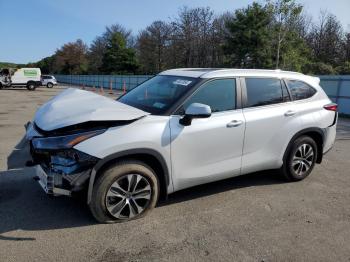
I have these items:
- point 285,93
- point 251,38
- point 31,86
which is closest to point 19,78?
point 31,86

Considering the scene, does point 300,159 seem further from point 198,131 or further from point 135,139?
point 135,139

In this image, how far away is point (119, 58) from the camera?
6531 centimetres

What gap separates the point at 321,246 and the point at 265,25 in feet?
108

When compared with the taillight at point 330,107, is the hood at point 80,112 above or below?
below

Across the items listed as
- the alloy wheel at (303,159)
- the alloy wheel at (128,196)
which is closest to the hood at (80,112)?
the alloy wheel at (128,196)

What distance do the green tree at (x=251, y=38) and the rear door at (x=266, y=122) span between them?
28782mm

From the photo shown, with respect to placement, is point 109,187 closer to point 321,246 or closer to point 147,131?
point 147,131

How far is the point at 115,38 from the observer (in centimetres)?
6681

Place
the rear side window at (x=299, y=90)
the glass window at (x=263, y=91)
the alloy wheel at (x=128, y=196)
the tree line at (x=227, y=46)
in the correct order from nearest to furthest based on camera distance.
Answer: the alloy wheel at (x=128, y=196)
the glass window at (x=263, y=91)
the rear side window at (x=299, y=90)
the tree line at (x=227, y=46)

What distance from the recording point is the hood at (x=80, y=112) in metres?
3.81

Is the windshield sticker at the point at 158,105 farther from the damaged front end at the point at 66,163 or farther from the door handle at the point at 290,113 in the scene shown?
the door handle at the point at 290,113

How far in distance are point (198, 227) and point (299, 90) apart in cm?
279

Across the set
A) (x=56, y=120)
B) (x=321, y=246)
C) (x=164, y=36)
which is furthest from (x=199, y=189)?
(x=164, y=36)

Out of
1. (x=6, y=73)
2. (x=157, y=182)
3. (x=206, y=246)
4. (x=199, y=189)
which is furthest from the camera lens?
(x=6, y=73)
